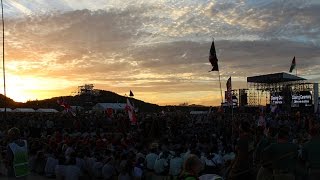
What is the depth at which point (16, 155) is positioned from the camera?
8820 millimetres

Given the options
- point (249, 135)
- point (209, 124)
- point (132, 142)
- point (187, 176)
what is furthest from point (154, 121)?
point (187, 176)

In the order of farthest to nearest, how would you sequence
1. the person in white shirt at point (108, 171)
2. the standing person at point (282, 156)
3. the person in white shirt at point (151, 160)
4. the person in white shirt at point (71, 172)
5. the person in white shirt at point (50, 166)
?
the person in white shirt at point (50, 166), the person in white shirt at point (151, 160), the person in white shirt at point (108, 171), the person in white shirt at point (71, 172), the standing person at point (282, 156)

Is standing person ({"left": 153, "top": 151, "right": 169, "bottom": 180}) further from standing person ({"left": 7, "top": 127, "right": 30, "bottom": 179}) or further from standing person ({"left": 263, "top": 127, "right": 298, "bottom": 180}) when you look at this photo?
standing person ({"left": 263, "top": 127, "right": 298, "bottom": 180})

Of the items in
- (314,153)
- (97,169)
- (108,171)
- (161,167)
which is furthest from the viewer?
(97,169)

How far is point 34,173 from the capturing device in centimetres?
1641

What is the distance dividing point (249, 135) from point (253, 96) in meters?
74.2

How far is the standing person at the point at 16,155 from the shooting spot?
8.83 meters

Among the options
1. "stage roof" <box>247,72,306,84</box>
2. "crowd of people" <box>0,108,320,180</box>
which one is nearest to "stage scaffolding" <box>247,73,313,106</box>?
"stage roof" <box>247,72,306,84</box>

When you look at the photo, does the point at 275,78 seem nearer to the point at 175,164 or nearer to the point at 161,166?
the point at 161,166

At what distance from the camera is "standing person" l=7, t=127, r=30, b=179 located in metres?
8.83

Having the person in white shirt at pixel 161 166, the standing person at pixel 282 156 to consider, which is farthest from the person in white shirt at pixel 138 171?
the standing person at pixel 282 156

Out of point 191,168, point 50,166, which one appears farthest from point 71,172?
point 191,168

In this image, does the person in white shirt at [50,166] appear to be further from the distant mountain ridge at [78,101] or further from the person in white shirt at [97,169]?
the distant mountain ridge at [78,101]

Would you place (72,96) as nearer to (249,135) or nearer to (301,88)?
(301,88)
